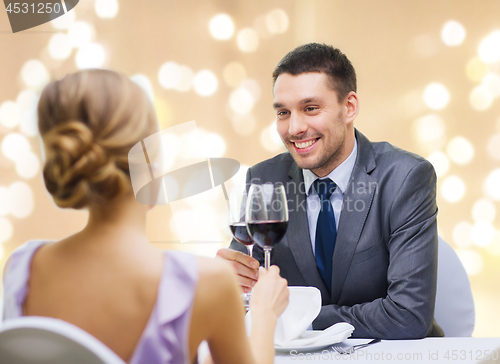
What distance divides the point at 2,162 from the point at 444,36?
225 cm

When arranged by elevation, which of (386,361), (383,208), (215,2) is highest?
(215,2)

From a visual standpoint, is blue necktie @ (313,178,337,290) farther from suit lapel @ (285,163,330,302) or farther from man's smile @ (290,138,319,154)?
man's smile @ (290,138,319,154)

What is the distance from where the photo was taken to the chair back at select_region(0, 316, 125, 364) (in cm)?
42

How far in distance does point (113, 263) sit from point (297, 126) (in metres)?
1.10

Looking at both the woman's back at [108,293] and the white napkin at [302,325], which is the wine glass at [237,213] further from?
the woman's back at [108,293]

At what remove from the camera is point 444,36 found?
7.55 feet

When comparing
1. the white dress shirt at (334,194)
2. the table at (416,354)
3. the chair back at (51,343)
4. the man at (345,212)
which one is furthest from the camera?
the white dress shirt at (334,194)

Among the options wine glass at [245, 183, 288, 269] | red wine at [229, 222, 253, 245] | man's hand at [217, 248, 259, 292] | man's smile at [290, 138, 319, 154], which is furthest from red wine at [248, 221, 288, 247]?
man's smile at [290, 138, 319, 154]

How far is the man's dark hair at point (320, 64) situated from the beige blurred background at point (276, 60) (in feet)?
3.19

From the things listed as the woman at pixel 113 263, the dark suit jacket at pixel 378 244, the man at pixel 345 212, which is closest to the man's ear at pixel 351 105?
the man at pixel 345 212

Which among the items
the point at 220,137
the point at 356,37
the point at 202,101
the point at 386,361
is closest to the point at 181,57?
the point at 202,101

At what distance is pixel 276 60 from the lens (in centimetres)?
282

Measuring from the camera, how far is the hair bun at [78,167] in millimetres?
490

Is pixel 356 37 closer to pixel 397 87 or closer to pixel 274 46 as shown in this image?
pixel 397 87
